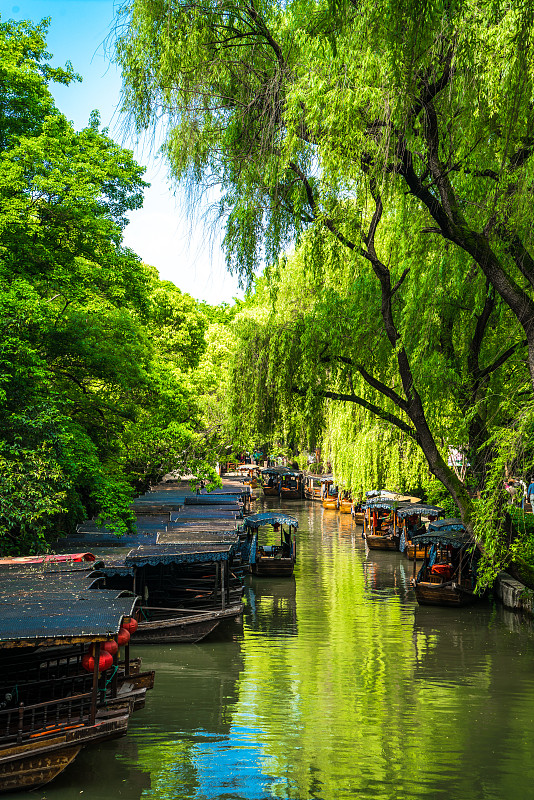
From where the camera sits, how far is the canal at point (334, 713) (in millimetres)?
10555

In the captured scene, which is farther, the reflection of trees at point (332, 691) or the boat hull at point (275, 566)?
the boat hull at point (275, 566)

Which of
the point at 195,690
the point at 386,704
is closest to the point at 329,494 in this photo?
the point at 195,690

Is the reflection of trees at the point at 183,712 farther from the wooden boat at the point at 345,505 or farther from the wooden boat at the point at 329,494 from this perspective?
the wooden boat at the point at 329,494

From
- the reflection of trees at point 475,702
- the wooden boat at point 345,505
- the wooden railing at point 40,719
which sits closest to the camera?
the wooden railing at point 40,719

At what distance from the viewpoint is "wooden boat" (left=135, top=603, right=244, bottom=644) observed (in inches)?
731

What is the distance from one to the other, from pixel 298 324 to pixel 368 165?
6.57m

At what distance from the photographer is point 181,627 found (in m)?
18.8

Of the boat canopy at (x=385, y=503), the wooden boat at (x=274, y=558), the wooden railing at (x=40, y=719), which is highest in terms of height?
the boat canopy at (x=385, y=503)

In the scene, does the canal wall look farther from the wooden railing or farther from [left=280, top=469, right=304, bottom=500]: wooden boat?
[left=280, top=469, right=304, bottom=500]: wooden boat

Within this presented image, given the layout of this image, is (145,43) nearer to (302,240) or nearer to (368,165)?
(368,165)

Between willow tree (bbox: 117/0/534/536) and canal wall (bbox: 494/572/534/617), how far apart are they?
25.0 feet

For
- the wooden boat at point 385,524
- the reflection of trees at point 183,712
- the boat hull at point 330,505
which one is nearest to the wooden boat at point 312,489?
the boat hull at point 330,505

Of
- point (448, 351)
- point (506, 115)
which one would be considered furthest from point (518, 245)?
point (448, 351)

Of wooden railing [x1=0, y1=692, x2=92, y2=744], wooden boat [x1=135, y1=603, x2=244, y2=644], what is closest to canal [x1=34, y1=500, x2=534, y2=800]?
wooden boat [x1=135, y1=603, x2=244, y2=644]
